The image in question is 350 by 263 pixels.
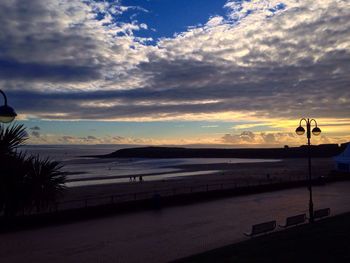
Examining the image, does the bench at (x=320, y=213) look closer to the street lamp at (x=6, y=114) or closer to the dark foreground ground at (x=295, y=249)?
the dark foreground ground at (x=295, y=249)

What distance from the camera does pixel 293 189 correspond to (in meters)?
42.2

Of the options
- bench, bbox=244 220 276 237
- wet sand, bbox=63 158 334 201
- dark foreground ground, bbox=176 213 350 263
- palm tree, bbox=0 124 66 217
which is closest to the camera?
palm tree, bbox=0 124 66 217

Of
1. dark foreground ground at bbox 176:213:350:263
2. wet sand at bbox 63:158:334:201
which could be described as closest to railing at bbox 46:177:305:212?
wet sand at bbox 63:158:334:201

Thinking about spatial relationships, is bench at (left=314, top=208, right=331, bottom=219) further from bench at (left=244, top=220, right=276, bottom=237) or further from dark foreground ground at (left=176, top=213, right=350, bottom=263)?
dark foreground ground at (left=176, top=213, right=350, bottom=263)

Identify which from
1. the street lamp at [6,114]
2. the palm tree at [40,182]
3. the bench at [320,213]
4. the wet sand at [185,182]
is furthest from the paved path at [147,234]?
the wet sand at [185,182]

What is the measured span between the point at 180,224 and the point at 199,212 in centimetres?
481

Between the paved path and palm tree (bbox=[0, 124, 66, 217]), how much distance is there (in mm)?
7147

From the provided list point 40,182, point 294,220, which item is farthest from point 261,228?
point 40,182

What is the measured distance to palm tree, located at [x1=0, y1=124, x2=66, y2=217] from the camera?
756 cm

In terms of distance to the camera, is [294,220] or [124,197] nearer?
[294,220]

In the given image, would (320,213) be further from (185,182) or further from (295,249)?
(185,182)

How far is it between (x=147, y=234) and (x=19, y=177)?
12.6m

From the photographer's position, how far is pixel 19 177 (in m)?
7.93

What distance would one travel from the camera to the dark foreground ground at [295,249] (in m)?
11.2
